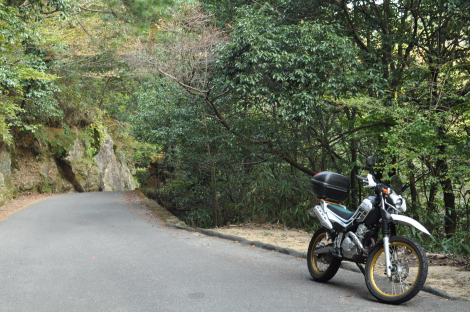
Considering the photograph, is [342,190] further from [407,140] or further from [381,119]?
[381,119]

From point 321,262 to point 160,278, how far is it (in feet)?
7.43

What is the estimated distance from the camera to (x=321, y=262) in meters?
5.17

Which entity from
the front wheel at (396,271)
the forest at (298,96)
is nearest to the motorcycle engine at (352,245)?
the front wheel at (396,271)

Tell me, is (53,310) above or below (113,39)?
below

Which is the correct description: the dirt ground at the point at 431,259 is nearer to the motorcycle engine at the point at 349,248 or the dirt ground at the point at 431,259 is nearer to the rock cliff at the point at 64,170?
the motorcycle engine at the point at 349,248

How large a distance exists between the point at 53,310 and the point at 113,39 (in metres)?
18.5

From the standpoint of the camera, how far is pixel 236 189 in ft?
42.5

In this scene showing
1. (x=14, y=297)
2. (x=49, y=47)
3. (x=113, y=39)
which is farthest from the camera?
(x=113, y=39)

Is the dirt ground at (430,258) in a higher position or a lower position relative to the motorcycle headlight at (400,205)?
A: lower

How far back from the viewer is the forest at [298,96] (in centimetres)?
838

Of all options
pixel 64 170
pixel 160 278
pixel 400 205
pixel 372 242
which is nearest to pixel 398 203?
pixel 400 205

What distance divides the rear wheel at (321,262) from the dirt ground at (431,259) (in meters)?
1.20

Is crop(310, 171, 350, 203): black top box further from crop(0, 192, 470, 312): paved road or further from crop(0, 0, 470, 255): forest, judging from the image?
crop(0, 192, 470, 312): paved road

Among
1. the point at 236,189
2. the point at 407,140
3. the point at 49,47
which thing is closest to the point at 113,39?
the point at 49,47
